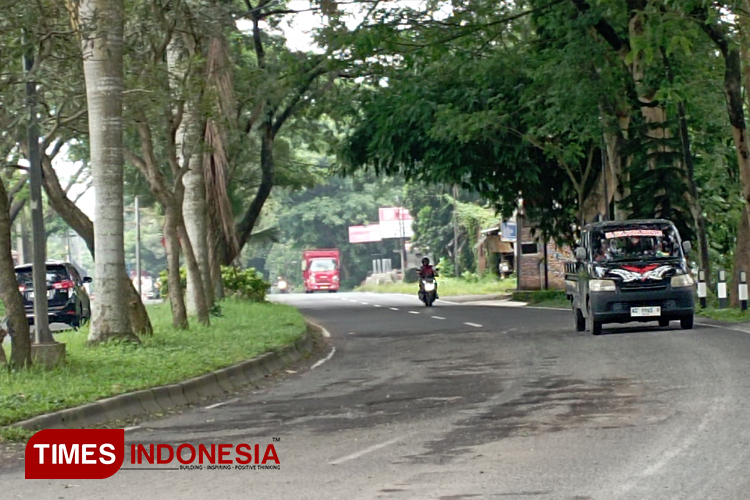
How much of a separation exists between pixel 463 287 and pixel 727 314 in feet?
132

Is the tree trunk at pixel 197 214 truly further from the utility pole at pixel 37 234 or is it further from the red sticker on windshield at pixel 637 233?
the utility pole at pixel 37 234

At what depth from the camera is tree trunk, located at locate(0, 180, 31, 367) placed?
1611 centimetres

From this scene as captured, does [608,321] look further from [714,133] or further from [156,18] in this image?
[714,133]

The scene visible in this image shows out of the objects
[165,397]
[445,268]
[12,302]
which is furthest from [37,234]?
[445,268]

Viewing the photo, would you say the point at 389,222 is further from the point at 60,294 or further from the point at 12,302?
the point at 12,302

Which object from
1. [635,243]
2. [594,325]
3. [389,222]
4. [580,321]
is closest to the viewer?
[594,325]

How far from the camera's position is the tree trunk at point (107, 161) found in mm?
19875

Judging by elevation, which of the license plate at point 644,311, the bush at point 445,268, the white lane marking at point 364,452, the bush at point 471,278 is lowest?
the white lane marking at point 364,452

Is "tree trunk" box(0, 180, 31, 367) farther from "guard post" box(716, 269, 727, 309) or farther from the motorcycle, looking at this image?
the motorcycle

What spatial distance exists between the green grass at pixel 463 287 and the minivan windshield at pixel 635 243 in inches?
1384

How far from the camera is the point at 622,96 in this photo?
110 feet

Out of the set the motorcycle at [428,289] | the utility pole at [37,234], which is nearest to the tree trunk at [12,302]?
the utility pole at [37,234]

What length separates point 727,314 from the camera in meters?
26.6

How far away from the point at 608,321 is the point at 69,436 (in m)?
12.7
